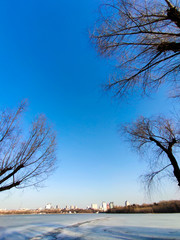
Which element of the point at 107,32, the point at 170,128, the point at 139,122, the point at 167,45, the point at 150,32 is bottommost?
the point at 167,45

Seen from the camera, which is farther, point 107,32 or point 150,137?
point 150,137

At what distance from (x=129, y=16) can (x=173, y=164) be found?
15.7 feet

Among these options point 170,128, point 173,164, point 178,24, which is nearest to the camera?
point 178,24

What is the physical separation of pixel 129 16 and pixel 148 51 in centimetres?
56

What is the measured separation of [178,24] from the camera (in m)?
1.95

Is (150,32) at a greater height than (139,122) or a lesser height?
lesser

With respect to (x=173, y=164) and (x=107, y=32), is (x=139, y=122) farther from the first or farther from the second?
(x=107, y=32)

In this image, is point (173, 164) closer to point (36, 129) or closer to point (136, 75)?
point (136, 75)

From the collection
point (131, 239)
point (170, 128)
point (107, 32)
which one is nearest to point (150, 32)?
point (107, 32)

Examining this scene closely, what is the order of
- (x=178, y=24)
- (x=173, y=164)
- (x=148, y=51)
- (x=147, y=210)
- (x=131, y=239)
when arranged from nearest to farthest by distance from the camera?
(x=178, y=24)
(x=148, y=51)
(x=131, y=239)
(x=173, y=164)
(x=147, y=210)

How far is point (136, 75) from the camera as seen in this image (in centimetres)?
252

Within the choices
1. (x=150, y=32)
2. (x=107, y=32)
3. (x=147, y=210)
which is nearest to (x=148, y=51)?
(x=150, y=32)

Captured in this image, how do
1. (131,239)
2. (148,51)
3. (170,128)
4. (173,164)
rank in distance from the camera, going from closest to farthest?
(148,51) < (131,239) < (173,164) < (170,128)

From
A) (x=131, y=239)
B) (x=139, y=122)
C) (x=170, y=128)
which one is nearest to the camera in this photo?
(x=131, y=239)
